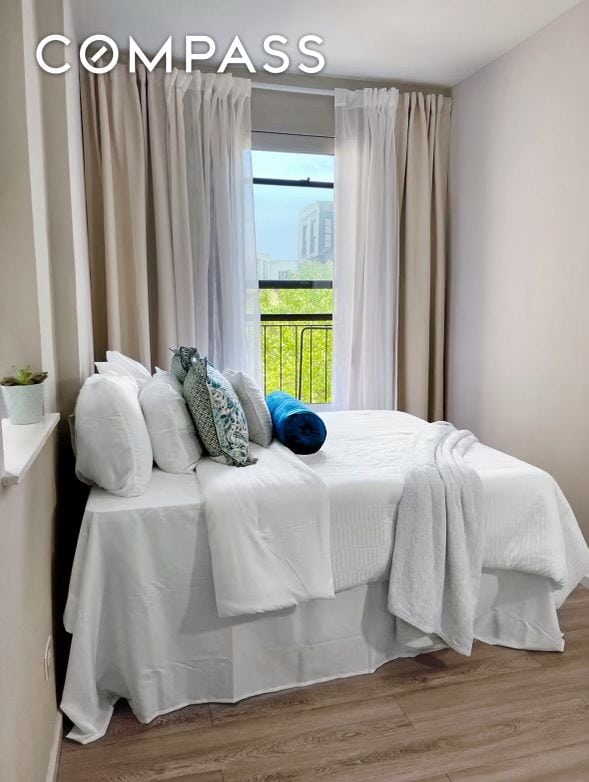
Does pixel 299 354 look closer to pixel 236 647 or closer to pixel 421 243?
pixel 421 243

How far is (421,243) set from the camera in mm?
4070

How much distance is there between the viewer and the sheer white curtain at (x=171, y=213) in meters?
3.50

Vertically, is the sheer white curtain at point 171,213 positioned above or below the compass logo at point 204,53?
below

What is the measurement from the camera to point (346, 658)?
216 centimetres

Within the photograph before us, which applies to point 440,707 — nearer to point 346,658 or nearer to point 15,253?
point 346,658

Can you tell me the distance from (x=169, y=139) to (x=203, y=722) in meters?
3.05

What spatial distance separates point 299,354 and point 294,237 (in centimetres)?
87

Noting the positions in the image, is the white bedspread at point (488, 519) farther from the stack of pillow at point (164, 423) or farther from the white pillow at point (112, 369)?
the white pillow at point (112, 369)

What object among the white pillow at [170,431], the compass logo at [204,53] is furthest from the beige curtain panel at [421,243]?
the white pillow at [170,431]

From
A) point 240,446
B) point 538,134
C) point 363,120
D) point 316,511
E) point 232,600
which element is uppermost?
point 363,120

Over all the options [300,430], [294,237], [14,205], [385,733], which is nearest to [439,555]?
[385,733]

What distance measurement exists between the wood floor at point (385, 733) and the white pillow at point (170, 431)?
2.72ft

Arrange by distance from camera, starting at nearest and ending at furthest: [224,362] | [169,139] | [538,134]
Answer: [538,134] < [169,139] < [224,362]

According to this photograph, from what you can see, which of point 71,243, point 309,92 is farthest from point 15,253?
point 309,92
